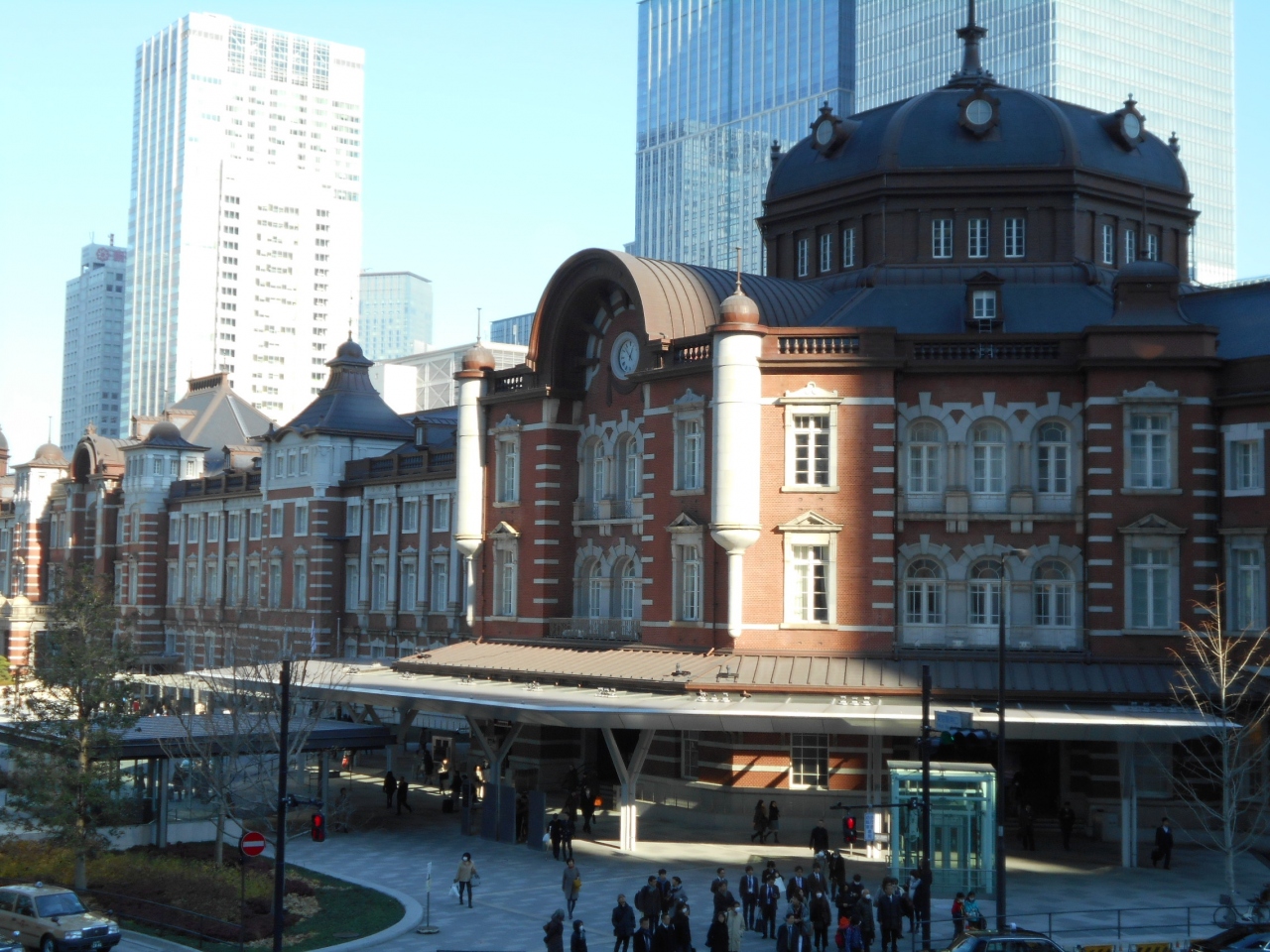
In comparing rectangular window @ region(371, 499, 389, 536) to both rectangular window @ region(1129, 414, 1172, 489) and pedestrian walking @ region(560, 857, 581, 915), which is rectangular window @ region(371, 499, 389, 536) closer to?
rectangular window @ region(1129, 414, 1172, 489)

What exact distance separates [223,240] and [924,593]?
526ft

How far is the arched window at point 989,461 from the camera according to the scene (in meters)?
45.7

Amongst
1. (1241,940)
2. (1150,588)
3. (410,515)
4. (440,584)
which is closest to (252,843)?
(1241,940)

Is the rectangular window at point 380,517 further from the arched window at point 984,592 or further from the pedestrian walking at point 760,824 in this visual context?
the arched window at point 984,592

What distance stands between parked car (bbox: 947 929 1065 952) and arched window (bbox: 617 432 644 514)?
27630mm

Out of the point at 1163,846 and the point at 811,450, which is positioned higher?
the point at 811,450

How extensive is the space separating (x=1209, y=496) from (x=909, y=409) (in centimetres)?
862

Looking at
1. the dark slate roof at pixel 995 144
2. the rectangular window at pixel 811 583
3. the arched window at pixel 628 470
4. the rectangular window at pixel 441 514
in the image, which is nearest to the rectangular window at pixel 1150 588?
the rectangular window at pixel 811 583

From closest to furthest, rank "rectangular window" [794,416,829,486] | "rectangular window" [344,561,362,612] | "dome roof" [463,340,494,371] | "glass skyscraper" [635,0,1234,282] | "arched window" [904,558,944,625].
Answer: "arched window" [904,558,944,625]
"rectangular window" [794,416,829,486]
"dome roof" [463,340,494,371]
"rectangular window" [344,561,362,612]
"glass skyscraper" [635,0,1234,282]

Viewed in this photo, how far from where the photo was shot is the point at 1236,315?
47.2 meters

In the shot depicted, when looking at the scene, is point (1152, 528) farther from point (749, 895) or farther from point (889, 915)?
point (889, 915)

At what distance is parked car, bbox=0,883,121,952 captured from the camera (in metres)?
30.8

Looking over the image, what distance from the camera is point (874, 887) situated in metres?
37.4

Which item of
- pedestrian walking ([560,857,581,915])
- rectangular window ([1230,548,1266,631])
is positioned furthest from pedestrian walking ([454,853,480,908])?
rectangular window ([1230,548,1266,631])
